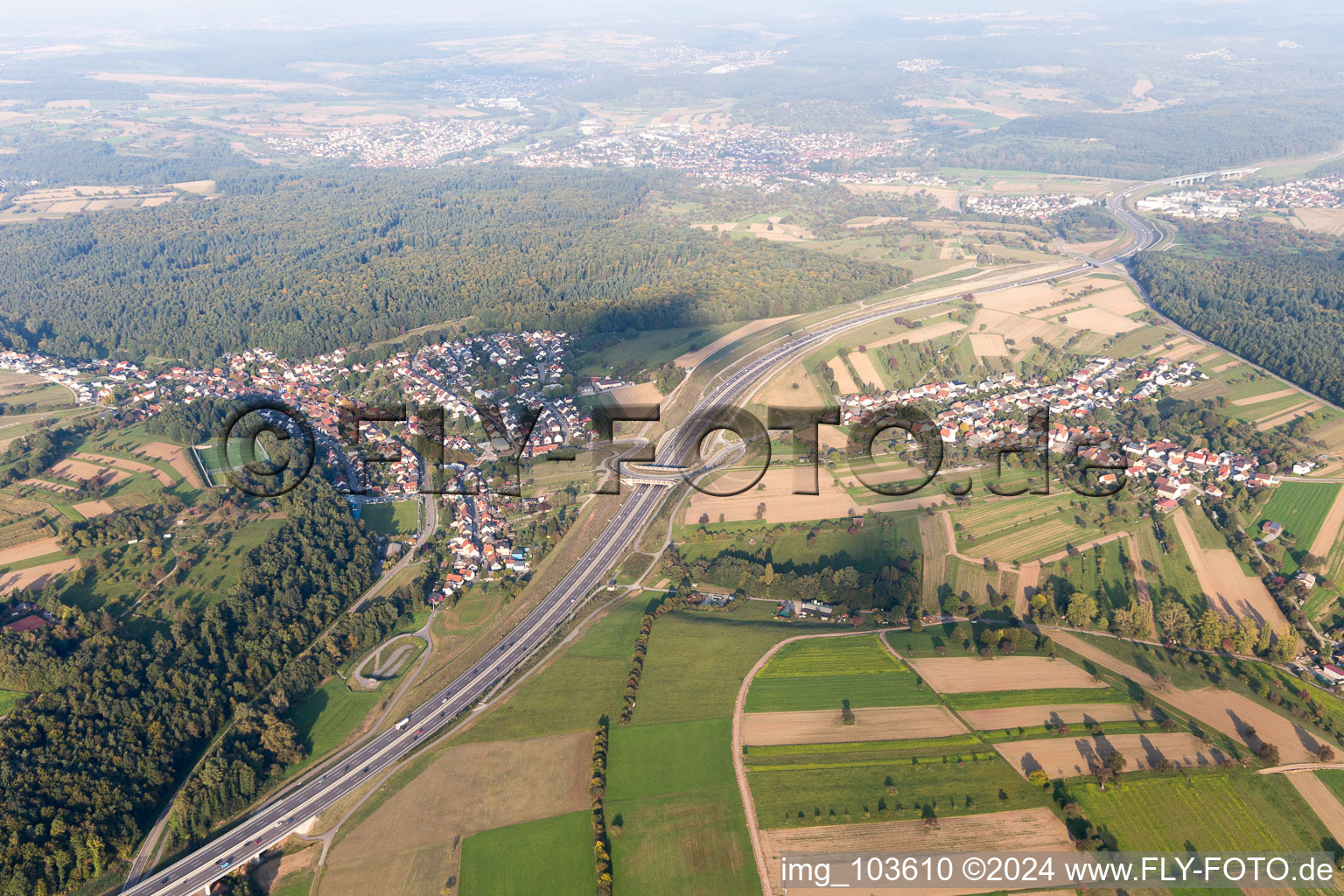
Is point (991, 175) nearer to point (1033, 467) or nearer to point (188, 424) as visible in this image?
point (1033, 467)

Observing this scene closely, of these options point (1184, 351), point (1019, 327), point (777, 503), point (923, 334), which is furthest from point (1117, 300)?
point (777, 503)

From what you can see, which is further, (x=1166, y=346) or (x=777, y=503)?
(x=1166, y=346)

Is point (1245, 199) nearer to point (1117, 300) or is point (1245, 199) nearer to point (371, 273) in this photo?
point (1117, 300)

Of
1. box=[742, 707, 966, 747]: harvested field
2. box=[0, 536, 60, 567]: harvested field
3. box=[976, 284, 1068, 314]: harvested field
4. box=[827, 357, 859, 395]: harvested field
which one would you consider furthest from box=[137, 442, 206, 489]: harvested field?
box=[976, 284, 1068, 314]: harvested field

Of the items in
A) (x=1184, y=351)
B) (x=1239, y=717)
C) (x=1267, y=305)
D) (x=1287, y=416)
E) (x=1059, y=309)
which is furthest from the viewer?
(x=1059, y=309)

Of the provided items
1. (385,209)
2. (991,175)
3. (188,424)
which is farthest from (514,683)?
(991,175)

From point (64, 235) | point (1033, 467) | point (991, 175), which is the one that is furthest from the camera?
point (991, 175)
